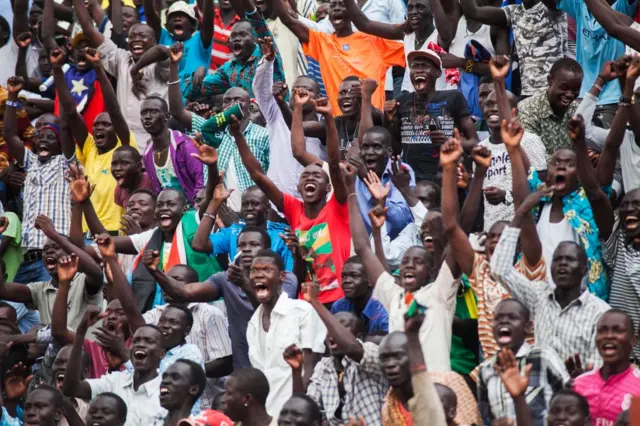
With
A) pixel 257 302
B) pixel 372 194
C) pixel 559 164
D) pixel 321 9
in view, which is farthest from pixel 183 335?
pixel 321 9

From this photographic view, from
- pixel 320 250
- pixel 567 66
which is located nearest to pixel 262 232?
pixel 320 250

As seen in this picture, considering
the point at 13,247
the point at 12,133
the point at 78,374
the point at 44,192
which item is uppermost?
the point at 78,374

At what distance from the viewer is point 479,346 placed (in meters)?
9.88

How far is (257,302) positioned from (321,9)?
15.8 feet

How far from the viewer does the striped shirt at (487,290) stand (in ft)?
31.0

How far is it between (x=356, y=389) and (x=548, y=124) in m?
2.93

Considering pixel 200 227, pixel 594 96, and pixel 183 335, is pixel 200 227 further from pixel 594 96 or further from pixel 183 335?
pixel 594 96

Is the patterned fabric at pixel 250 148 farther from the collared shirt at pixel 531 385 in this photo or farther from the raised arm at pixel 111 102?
the collared shirt at pixel 531 385

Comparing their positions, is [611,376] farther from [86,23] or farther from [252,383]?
[86,23]

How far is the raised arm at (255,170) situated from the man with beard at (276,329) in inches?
38.9

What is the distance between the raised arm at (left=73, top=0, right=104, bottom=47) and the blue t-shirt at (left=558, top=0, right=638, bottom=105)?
14.4 feet

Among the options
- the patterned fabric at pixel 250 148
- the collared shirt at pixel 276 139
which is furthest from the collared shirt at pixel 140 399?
the collared shirt at pixel 276 139

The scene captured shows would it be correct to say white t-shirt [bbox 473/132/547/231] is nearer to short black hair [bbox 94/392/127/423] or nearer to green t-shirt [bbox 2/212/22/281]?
short black hair [bbox 94/392/127/423]

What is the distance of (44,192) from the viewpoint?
43.0 ft
